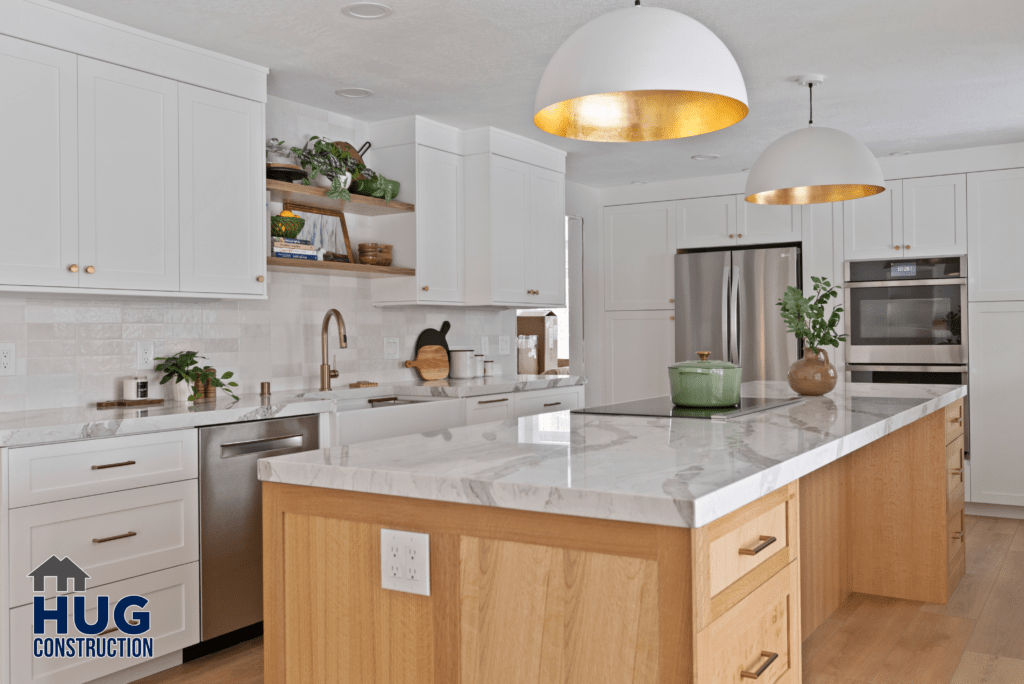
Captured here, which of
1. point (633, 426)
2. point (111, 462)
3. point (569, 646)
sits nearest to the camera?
point (569, 646)

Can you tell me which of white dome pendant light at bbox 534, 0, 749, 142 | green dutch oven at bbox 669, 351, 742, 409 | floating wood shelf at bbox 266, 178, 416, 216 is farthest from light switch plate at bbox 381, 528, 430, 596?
floating wood shelf at bbox 266, 178, 416, 216

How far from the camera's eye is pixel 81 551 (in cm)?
258

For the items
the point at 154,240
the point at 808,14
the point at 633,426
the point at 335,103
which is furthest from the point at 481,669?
the point at 335,103

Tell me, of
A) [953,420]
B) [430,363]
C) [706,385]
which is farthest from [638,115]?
[430,363]

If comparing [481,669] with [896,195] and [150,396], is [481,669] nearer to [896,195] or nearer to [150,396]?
[150,396]

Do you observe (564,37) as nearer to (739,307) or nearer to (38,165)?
(38,165)

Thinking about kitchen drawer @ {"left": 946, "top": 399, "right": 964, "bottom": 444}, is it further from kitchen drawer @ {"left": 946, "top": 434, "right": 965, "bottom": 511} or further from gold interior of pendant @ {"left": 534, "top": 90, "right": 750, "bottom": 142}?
gold interior of pendant @ {"left": 534, "top": 90, "right": 750, "bottom": 142}

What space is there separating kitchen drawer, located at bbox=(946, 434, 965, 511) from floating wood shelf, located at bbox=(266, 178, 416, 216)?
2.76m

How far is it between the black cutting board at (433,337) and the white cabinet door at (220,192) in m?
1.38

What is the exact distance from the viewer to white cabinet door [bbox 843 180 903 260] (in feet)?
17.6

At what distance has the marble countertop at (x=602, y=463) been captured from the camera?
1.34 metres

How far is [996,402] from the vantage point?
5.14 metres

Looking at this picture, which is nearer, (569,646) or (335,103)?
(569,646)

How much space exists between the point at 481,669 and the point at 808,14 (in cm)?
261
